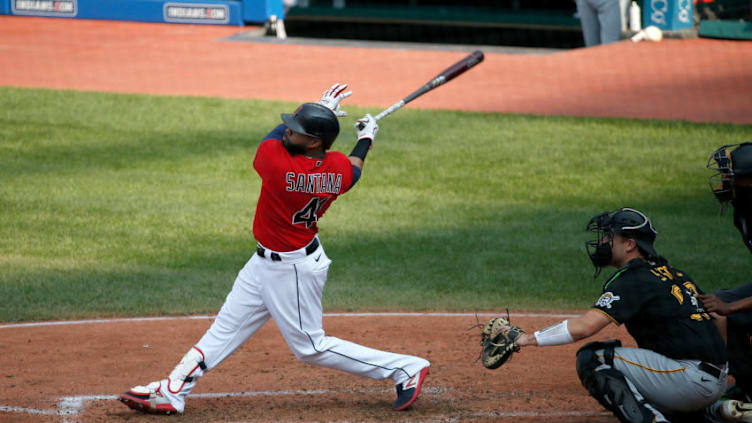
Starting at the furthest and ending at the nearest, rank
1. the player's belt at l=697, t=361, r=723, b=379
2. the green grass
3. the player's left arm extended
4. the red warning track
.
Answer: the red warning track → the green grass → the player's belt at l=697, t=361, r=723, b=379 → the player's left arm extended

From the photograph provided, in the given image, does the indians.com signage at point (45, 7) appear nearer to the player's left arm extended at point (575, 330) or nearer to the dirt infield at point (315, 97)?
the dirt infield at point (315, 97)

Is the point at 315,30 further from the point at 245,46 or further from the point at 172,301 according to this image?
the point at 172,301

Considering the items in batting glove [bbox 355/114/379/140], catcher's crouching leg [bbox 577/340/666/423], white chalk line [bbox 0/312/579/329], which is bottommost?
white chalk line [bbox 0/312/579/329]

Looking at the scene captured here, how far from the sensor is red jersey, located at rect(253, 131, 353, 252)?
5070 mm

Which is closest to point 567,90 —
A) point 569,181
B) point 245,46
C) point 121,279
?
point 569,181

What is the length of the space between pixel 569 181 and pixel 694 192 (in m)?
1.56

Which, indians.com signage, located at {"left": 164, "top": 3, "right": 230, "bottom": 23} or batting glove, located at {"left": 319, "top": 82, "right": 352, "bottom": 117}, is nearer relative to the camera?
batting glove, located at {"left": 319, "top": 82, "right": 352, "bottom": 117}

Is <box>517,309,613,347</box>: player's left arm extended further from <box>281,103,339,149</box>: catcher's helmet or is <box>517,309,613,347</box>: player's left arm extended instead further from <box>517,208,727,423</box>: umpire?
<box>281,103,339,149</box>: catcher's helmet

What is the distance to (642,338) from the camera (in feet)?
16.0

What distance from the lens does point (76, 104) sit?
50.9ft

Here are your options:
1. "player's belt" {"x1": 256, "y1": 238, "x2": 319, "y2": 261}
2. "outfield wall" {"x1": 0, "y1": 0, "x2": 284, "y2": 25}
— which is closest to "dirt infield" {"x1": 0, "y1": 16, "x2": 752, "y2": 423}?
"outfield wall" {"x1": 0, "y1": 0, "x2": 284, "y2": 25}

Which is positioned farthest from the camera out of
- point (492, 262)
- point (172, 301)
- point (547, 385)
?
point (492, 262)

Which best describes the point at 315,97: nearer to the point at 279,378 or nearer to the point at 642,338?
the point at 279,378

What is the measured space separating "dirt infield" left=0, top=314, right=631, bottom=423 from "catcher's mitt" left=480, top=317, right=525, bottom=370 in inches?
23.1
